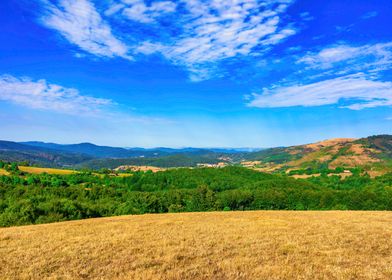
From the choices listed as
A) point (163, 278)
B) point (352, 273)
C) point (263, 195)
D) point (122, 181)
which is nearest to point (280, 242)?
point (352, 273)

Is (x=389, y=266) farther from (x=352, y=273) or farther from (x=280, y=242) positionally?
(x=280, y=242)

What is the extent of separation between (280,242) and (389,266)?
563 centimetres

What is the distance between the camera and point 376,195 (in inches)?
4094

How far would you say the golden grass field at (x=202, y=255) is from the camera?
1141 centimetres

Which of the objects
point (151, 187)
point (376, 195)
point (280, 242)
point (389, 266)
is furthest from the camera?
point (151, 187)

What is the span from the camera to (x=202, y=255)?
46.3 ft

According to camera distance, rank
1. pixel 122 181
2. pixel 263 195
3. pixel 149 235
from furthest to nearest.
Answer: pixel 122 181, pixel 263 195, pixel 149 235

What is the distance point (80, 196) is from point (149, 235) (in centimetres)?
9891

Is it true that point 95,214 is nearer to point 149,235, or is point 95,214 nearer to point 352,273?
point 149,235

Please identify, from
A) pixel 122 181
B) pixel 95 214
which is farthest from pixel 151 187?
pixel 95 214

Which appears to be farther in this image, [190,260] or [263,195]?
[263,195]

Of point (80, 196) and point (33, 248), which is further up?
point (33, 248)

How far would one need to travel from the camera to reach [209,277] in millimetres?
10969

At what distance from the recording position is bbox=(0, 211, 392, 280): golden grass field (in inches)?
449
